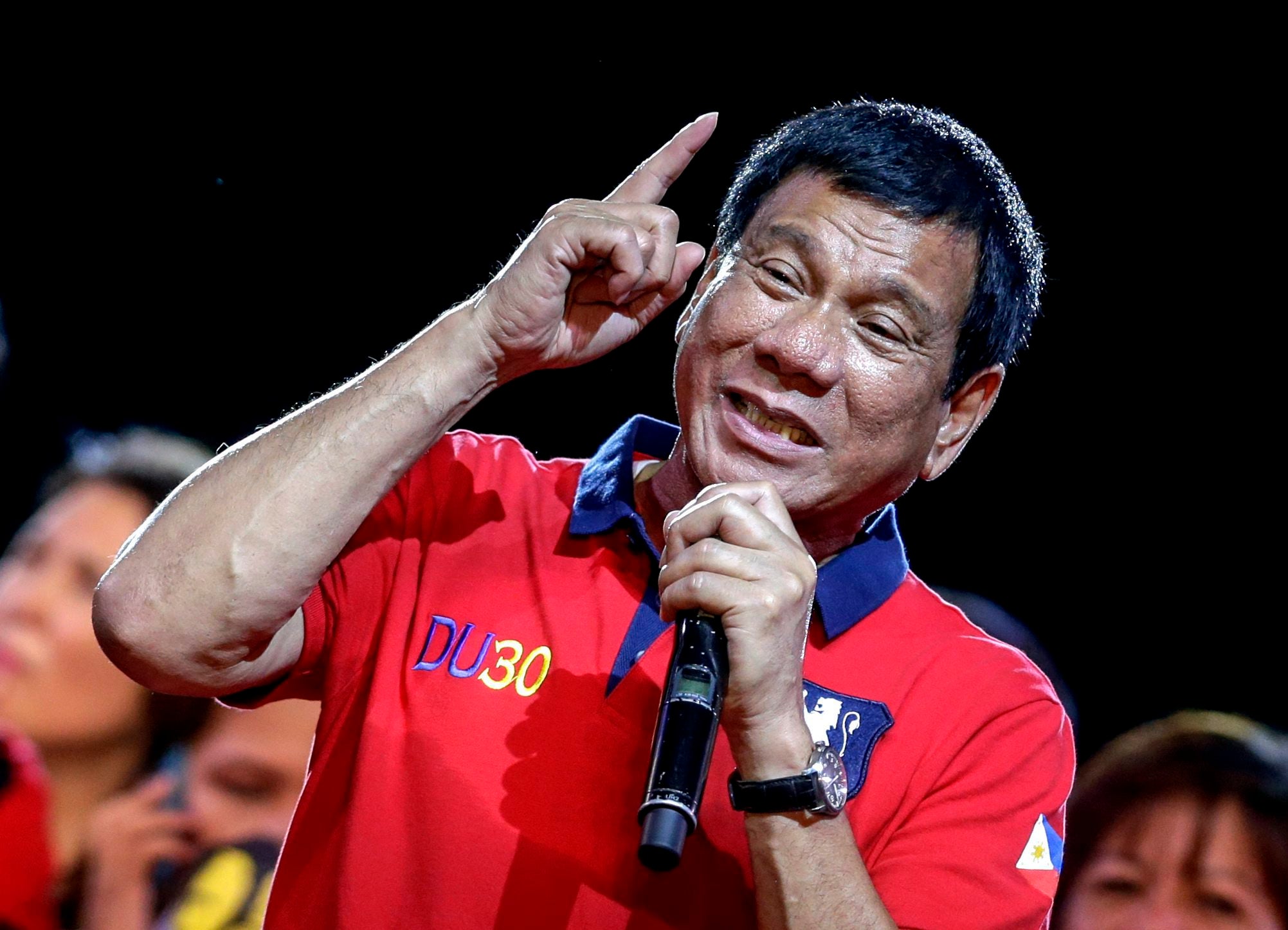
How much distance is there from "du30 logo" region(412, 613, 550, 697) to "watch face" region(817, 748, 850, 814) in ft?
1.24

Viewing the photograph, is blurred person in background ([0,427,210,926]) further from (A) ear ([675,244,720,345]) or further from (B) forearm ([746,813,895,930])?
(B) forearm ([746,813,895,930])

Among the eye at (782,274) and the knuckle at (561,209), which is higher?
the knuckle at (561,209)

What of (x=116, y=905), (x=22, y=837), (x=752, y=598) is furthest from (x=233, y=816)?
(x=752, y=598)

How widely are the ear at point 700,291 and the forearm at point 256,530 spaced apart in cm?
41

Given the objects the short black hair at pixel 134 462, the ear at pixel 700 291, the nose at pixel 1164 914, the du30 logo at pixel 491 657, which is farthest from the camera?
the short black hair at pixel 134 462

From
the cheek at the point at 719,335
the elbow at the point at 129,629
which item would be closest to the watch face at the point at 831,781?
the cheek at the point at 719,335

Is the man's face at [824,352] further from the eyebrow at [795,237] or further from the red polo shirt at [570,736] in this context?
the red polo shirt at [570,736]

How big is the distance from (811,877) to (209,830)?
7.52 feet

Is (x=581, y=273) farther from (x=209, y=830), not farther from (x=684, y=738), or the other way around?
(x=209, y=830)

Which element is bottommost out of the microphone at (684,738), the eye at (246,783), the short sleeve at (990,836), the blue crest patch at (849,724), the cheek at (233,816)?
the cheek at (233,816)

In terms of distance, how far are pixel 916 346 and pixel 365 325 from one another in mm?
2337

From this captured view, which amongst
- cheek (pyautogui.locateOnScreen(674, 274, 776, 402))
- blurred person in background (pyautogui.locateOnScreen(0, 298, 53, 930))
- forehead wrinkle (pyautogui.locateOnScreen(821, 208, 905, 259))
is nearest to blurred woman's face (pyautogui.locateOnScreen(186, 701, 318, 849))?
blurred person in background (pyautogui.locateOnScreen(0, 298, 53, 930))

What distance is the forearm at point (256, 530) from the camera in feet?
4.90

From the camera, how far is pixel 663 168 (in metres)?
1.72
